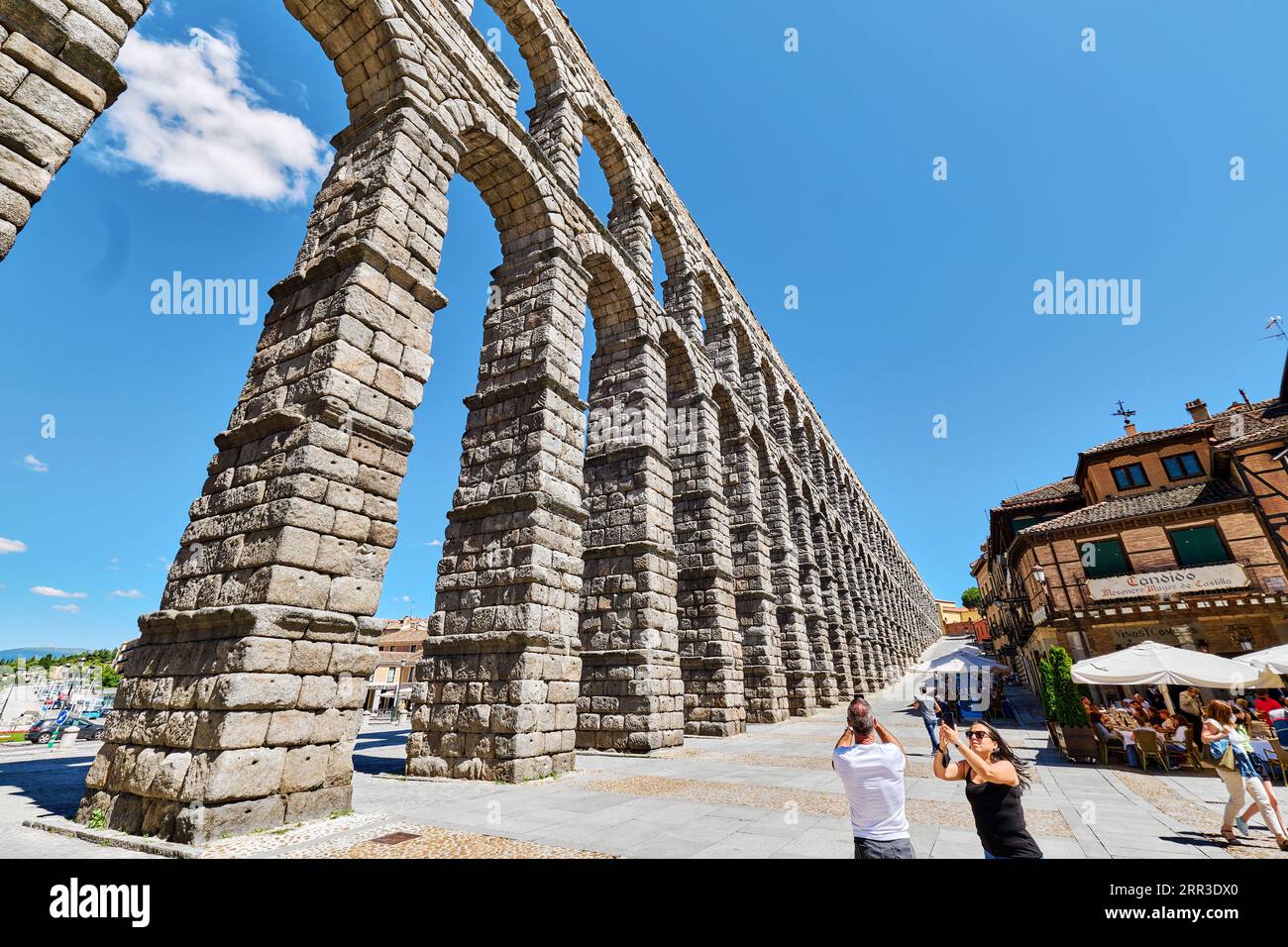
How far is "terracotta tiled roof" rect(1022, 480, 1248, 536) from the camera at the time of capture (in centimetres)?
1866

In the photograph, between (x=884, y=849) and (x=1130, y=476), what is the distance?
26.4 meters

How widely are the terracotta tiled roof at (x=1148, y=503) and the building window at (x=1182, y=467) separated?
62 centimetres

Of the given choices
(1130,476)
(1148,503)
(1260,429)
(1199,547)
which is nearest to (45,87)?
(1199,547)

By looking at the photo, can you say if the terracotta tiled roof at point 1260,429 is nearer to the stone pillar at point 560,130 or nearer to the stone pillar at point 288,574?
the stone pillar at point 560,130

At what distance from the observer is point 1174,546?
61.1 feet

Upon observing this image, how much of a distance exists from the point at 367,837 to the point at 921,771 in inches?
293

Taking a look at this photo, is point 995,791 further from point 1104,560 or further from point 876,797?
point 1104,560

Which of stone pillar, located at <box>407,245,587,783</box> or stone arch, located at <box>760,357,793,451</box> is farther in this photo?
stone arch, located at <box>760,357,793,451</box>

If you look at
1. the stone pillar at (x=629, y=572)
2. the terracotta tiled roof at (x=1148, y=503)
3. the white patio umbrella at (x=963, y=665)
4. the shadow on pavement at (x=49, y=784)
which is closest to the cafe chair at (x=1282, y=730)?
the white patio umbrella at (x=963, y=665)

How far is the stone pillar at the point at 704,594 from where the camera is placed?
12.1 metres

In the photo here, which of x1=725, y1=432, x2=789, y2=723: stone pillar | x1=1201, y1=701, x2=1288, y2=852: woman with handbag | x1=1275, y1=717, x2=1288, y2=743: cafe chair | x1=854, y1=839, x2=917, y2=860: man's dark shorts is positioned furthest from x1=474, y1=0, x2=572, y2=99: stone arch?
x1=1275, y1=717, x2=1288, y2=743: cafe chair

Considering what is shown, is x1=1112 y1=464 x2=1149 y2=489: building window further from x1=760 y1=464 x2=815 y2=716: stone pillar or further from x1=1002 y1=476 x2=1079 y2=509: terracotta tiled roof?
x1=760 y1=464 x2=815 y2=716: stone pillar

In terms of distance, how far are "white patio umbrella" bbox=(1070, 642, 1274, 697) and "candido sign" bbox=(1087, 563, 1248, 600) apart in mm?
10313
